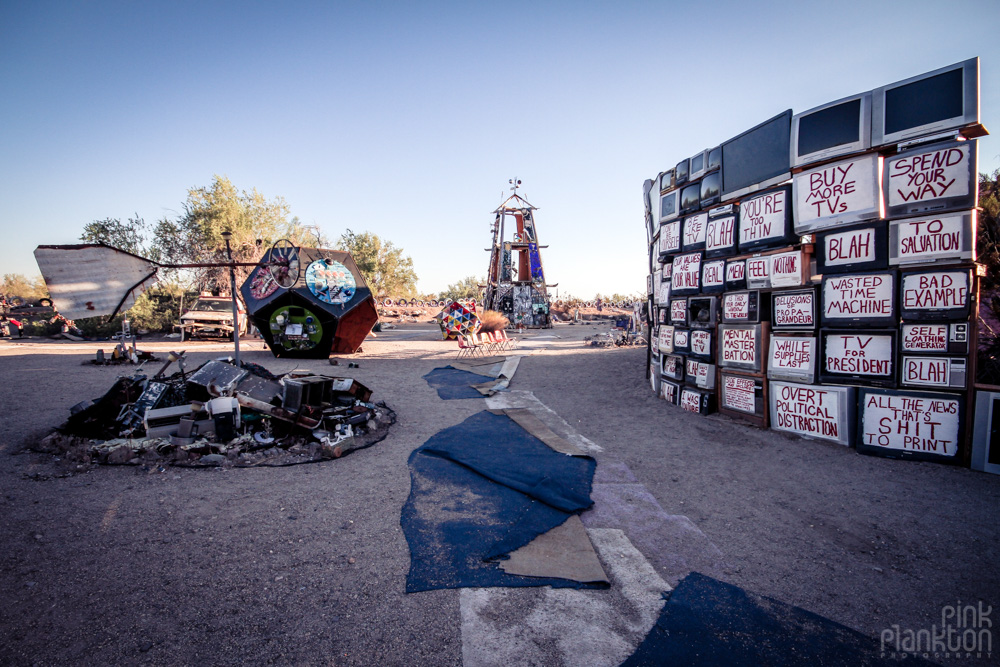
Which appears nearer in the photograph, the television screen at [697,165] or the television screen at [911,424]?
the television screen at [911,424]

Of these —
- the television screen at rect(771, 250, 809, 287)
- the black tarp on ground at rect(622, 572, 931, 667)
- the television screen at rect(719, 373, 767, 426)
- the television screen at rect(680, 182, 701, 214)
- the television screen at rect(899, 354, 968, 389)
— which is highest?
the television screen at rect(680, 182, 701, 214)

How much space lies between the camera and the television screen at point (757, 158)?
644 cm

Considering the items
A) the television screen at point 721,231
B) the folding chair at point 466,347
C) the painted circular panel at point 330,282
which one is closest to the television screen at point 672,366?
the television screen at point 721,231

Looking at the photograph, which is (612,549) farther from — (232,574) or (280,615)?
(232,574)

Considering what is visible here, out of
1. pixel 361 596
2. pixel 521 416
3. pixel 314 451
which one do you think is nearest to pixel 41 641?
pixel 361 596

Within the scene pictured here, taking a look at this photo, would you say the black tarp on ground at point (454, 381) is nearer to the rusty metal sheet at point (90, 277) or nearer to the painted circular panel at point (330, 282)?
the painted circular panel at point (330, 282)

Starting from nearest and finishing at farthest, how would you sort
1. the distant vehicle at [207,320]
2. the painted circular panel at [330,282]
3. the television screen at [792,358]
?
1. the television screen at [792,358]
2. the painted circular panel at [330,282]
3. the distant vehicle at [207,320]

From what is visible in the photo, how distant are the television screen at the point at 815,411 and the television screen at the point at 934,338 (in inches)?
32.3

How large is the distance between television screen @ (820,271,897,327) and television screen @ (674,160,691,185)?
365 centimetres

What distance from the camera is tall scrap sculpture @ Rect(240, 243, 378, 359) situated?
14086mm

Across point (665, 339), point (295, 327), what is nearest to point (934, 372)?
point (665, 339)

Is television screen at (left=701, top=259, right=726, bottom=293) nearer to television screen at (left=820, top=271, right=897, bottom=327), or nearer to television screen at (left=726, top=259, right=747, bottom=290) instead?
television screen at (left=726, top=259, right=747, bottom=290)

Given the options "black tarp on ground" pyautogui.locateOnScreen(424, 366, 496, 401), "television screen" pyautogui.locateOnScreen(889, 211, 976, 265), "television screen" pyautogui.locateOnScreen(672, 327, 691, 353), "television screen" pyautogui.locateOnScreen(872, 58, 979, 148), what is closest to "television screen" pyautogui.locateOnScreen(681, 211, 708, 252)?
"television screen" pyautogui.locateOnScreen(672, 327, 691, 353)

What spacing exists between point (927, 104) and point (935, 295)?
7.36ft
